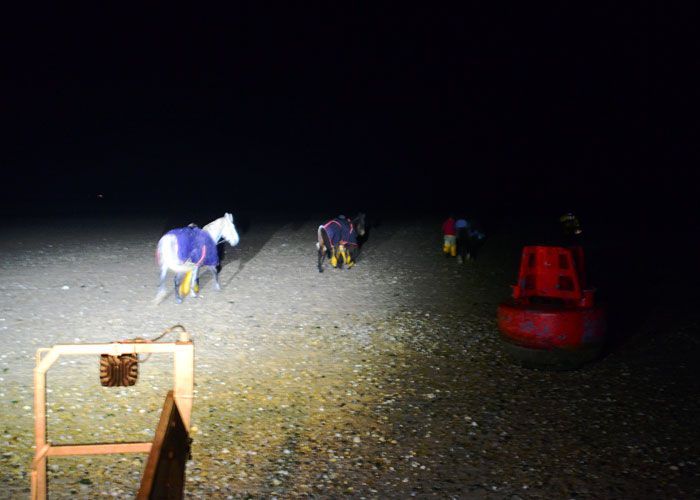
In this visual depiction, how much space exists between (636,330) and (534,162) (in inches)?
2186

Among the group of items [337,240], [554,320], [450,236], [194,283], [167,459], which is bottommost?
[194,283]

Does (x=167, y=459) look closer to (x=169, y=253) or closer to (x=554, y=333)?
(x=554, y=333)

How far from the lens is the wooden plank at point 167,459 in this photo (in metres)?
3.15

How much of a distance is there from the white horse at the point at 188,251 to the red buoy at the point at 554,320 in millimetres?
6421

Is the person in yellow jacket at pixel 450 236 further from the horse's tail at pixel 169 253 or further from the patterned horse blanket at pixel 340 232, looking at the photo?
the horse's tail at pixel 169 253

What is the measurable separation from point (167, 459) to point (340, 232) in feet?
37.4

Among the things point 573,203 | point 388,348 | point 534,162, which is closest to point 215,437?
point 388,348

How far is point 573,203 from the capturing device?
37.5 meters

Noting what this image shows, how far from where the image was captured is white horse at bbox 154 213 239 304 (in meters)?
11.2

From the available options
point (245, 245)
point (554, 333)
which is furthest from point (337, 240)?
point (554, 333)

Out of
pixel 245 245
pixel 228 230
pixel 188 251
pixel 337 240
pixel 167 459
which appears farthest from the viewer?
pixel 245 245

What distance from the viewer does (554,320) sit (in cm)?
740

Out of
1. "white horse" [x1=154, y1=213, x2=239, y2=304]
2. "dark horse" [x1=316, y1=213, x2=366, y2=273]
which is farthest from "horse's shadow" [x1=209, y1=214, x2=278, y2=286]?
"dark horse" [x1=316, y1=213, x2=366, y2=273]

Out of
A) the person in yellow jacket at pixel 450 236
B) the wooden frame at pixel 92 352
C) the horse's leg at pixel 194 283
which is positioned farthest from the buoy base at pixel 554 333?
the person in yellow jacket at pixel 450 236
